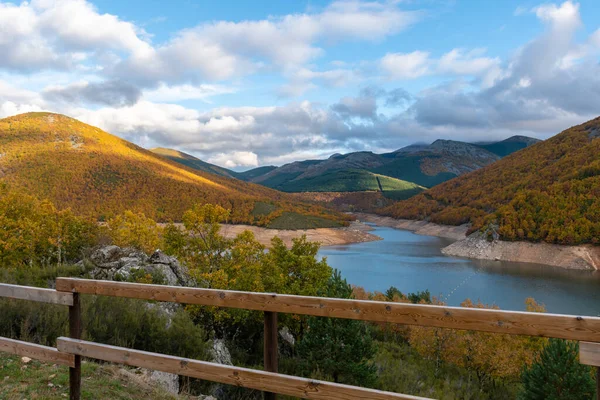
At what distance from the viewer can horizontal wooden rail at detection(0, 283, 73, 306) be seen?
12.7ft

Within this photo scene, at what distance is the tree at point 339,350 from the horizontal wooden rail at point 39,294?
1230 centimetres

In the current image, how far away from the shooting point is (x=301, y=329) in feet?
68.5

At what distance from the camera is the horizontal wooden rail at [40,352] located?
12.9ft

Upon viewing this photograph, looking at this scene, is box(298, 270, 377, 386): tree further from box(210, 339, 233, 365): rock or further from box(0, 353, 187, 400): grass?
box(0, 353, 187, 400): grass

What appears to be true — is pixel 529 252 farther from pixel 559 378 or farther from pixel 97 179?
pixel 97 179

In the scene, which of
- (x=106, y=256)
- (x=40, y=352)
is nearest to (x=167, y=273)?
(x=106, y=256)

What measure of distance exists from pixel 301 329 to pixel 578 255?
59244 mm

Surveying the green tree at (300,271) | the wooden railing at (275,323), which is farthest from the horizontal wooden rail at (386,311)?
the green tree at (300,271)

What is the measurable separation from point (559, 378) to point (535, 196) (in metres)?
87.6

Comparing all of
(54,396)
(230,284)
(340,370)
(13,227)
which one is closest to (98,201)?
(13,227)

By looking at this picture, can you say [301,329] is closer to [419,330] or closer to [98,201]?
[419,330]

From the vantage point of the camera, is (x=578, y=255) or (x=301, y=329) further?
(x=578, y=255)

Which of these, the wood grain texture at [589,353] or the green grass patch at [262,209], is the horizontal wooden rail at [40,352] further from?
the green grass patch at [262,209]

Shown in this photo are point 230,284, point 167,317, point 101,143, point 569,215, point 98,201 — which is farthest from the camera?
point 101,143
